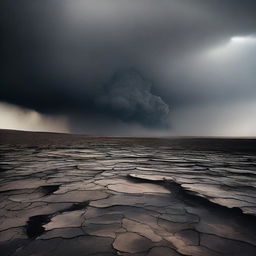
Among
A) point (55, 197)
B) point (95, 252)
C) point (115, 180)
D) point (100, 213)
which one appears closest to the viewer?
point (95, 252)

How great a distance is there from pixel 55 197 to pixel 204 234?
4.49 ft

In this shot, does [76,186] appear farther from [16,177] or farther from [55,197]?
[16,177]

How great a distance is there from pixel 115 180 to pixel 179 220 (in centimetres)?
132

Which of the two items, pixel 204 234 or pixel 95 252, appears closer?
pixel 95 252

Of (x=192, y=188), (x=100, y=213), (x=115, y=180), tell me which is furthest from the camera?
(x=115, y=180)

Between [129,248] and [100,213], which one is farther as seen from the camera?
[100,213]

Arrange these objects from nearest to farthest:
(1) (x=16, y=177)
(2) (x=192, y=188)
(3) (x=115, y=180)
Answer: (2) (x=192, y=188), (3) (x=115, y=180), (1) (x=16, y=177)

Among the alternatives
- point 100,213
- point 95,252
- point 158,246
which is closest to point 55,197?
point 100,213

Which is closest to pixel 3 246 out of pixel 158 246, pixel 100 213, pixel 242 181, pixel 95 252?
pixel 95 252

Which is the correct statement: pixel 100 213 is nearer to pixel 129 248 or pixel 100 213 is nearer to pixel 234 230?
pixel 129 248

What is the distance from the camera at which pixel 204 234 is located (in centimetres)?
131

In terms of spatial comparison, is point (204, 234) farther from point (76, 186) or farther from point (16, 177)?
point (16, 177)

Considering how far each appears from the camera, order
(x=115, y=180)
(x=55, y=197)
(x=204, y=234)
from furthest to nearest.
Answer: (x=115, y=180)
(x=55, y=197)
(x=204, y=234)

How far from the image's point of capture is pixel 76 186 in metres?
2.44
